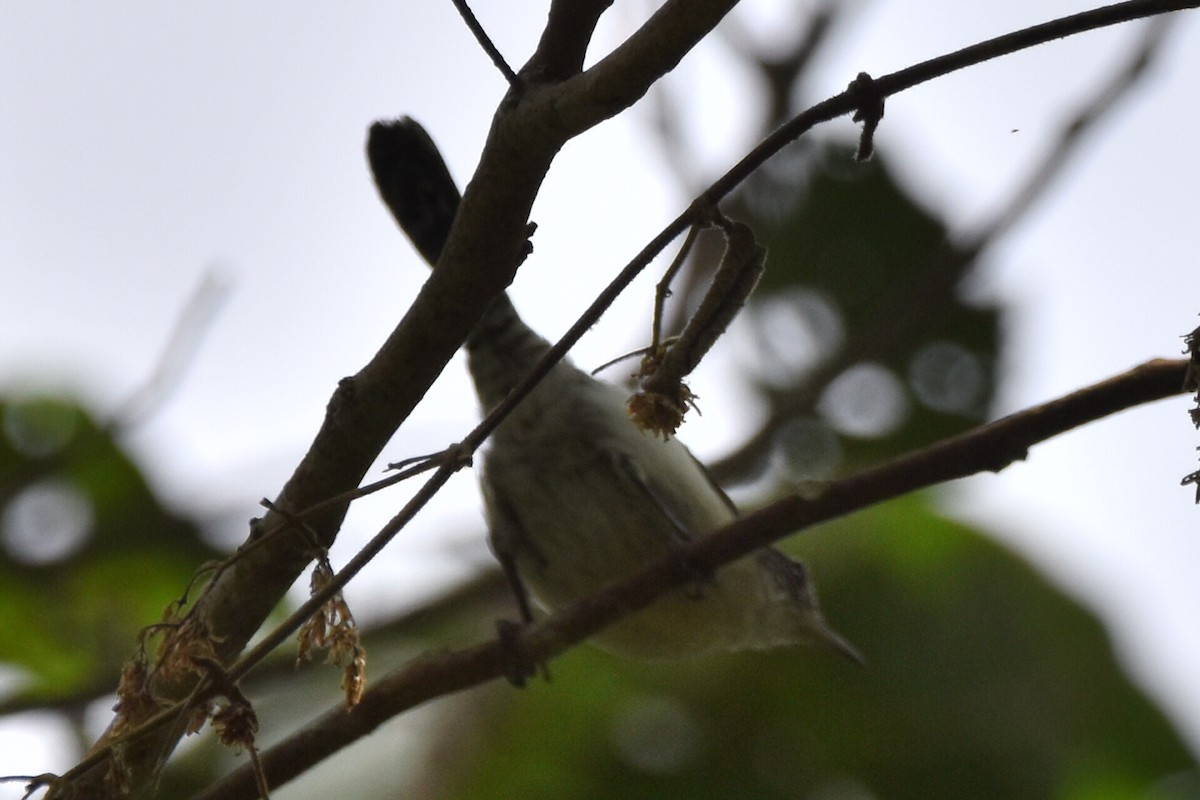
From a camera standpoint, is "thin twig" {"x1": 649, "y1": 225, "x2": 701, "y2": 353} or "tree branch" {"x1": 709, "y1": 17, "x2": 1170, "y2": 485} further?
"tree branch" {"x1": 709, "y1": 17, "x2": 1170, "y2": 485}

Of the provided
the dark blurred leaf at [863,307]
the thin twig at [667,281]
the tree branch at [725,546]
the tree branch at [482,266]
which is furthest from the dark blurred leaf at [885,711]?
the thin twig at [667,281]

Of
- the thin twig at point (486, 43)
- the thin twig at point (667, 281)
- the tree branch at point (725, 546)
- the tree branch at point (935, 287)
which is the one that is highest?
the tree branch at point (935, 287)

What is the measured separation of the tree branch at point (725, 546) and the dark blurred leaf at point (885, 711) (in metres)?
2.79

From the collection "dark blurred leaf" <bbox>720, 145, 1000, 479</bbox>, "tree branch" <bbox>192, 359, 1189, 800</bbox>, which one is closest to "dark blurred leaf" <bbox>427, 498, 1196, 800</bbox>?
"dark blurred leaf" <bbox>720, 145, 1000, 479</bbox>

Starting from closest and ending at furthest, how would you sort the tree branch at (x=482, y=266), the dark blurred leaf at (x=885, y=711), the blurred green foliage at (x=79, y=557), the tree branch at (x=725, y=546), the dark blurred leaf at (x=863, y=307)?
the tree branch at (x=482, y=266)
the tree branch at (x=725, y=546)
the blurred green foliage at (x=79, y=557)
the dark blurred leaf at (x=885, y=711)
the dark blurred leaf at (x=863, y=307)

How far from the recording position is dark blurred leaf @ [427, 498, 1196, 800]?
5.45 meters

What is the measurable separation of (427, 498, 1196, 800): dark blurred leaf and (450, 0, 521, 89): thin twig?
402 centimetres

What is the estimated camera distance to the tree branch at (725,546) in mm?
1944

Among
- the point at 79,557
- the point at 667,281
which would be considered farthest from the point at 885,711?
the point at 667,281

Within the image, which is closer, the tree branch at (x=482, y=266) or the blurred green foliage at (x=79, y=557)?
the tree branch at (x=482, y=266)

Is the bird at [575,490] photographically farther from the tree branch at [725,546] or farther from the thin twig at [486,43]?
the thin twig at [486,43]

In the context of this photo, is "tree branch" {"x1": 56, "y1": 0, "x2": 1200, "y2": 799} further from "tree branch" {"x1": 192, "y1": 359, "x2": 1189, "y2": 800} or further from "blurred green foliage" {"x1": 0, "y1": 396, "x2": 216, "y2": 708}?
"blurred green foliage" {"x1": 0, "y1": 396, "x2": 216, "y2": 708}

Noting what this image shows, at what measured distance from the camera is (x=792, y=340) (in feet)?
20.0

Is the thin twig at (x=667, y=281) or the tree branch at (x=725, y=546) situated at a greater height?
the thin twig at (x=667, y=281)
